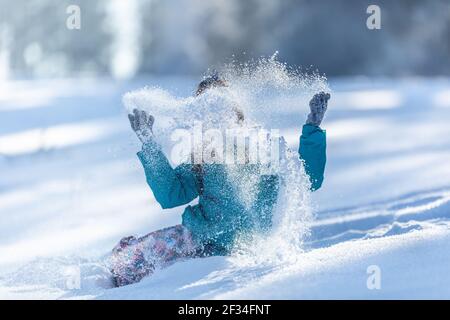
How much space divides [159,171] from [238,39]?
22.6m

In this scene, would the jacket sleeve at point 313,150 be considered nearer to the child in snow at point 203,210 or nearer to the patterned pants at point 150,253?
the child in snow at point 203,210

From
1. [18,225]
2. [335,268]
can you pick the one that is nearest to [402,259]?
[335,268]

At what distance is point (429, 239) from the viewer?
10.4ft

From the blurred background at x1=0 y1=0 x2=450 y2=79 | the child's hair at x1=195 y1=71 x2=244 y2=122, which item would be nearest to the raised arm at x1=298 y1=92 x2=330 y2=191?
the child's hair at x1=195 y1=71 x2=244 y2=122

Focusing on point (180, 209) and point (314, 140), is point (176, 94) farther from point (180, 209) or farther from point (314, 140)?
point (180, 209)

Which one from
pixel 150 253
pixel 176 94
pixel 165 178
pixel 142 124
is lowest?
pixel 150 253

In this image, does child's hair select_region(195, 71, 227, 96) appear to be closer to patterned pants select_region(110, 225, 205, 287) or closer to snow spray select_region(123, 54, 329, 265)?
snow spray select_region(123, 54, 329, 265)

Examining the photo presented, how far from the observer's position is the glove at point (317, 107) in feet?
10.9

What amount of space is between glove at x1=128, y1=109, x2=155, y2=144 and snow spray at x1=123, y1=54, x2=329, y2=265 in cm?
6

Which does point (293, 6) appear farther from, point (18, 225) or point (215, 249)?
point (215, 249)

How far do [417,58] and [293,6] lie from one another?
446 cm

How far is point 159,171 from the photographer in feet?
10.9

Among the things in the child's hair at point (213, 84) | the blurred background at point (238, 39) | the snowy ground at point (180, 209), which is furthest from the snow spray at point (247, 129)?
the blurred background at point (238, 39)

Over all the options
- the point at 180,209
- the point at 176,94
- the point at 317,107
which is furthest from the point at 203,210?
the point at 180,209
